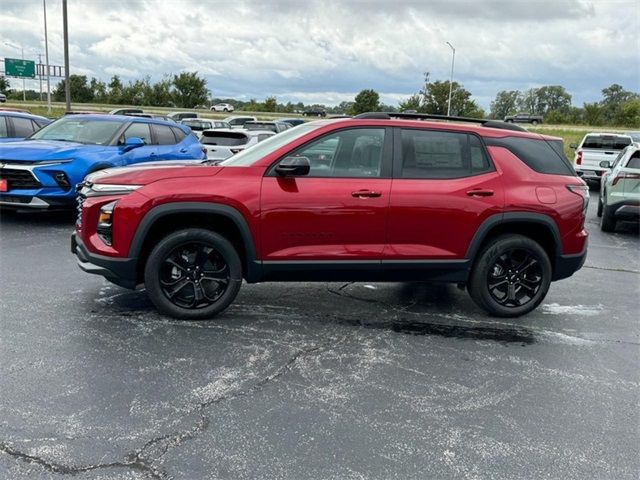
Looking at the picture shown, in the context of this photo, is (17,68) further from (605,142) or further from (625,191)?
(625,191)

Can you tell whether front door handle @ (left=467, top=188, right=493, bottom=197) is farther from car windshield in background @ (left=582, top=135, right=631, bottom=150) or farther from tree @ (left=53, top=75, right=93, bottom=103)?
tree @ (left=53, top=75, right=93, bottom=103)

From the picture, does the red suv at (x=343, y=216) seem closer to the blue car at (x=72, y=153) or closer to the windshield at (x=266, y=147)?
the windshield at (x=266, y=147)

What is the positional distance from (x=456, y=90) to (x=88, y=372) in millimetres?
65479

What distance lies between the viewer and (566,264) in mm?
5434

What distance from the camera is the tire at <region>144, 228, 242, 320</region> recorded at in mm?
4828

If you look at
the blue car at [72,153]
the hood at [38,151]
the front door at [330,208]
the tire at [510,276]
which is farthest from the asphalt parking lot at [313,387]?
the hood at [38,151]

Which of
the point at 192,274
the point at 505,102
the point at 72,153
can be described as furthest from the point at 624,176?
the point at 505,102

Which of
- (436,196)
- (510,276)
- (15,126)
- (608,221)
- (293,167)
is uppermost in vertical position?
(15,126)

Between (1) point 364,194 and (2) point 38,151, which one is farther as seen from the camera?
(2) point 38,151

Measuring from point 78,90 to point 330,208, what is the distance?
260ft

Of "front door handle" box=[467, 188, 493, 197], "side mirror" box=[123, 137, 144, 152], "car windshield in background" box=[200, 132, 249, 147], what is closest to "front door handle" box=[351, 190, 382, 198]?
"front door handle" box=[467, 188, 493, 197]

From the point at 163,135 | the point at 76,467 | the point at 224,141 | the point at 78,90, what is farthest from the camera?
the point at 78,90

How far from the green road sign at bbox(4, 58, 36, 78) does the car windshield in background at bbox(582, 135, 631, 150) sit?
63.1 metres

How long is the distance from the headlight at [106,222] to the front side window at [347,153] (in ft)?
5.08
